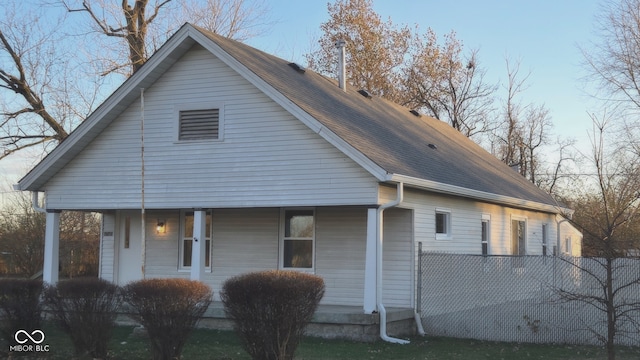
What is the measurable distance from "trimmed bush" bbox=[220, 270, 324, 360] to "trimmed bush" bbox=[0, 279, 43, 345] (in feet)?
12.0

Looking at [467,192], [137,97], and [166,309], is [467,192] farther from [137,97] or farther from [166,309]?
[166,309]

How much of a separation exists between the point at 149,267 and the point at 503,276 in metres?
8.50

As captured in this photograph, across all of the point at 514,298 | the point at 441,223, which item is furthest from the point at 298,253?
the point at 514,298

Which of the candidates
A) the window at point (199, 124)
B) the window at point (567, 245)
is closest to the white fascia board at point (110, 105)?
the window at point (199, 124)

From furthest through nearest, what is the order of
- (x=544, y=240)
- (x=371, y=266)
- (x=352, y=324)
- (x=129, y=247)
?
(x=544, y=240) → (x=129, y=247) → (x=371, y=266) → (x=352, y=324)

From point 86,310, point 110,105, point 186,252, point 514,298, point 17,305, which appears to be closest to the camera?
point 86,310

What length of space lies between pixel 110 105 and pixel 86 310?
6.31 m

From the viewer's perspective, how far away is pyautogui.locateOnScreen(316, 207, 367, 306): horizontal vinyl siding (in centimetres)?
1465

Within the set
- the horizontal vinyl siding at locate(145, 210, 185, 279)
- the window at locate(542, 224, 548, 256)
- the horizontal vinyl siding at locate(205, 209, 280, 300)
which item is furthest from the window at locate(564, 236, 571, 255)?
the horizontal vinyl siding at locate(145, 210, 185, 279)

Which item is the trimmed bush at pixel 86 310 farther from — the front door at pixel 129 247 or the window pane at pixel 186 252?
the front door at pixel 129 247

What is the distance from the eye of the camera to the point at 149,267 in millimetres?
16969

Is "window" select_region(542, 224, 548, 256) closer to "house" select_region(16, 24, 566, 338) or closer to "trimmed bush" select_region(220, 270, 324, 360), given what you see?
"house" select_region(16, 24, 566, 338)

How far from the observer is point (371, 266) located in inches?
502

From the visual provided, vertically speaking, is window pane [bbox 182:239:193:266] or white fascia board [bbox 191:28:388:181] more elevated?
white fascia board [bbox 191:28:388:181]
